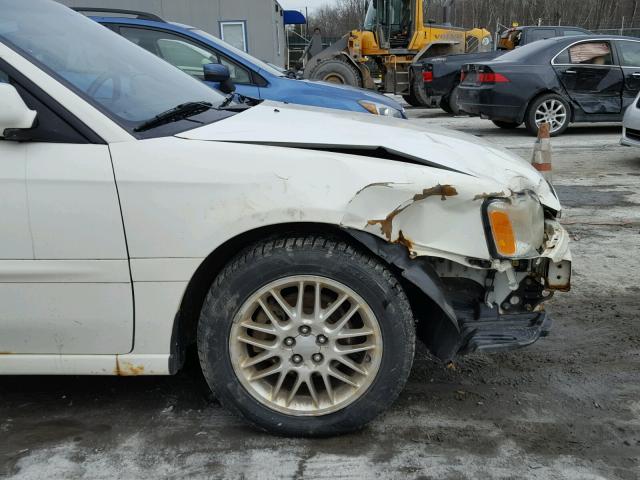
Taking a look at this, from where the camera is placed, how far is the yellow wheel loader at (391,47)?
16625mm

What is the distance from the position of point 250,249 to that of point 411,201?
66 centimetres

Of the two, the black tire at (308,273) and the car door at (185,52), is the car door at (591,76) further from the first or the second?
the black tire at (308,273)

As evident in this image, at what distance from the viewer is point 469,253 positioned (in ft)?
7.84

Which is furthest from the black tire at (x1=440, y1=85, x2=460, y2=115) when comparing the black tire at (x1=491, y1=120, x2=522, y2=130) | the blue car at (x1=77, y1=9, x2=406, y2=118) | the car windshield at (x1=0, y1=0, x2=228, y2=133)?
the car windshield at (x1=0, y1=0, x2=228, y2=133)

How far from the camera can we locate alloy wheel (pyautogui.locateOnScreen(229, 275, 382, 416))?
2418mm

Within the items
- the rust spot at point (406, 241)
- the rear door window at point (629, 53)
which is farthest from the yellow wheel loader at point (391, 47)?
the rust spot at point (406, 241)

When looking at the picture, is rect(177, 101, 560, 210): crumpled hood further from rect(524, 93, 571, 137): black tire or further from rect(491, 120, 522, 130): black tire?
rect(491, 120, 522, 130): black tire

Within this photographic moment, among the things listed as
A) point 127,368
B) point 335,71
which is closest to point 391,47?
point 335,71

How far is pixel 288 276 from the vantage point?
2.38 m

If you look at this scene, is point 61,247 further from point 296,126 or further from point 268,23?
point 268,23

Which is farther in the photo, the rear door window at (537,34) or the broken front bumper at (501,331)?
the rear door window at (537,34)

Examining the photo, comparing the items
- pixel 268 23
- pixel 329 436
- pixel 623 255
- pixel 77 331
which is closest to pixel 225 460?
pixel 329 436

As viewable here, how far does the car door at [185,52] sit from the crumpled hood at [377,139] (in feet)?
11.3

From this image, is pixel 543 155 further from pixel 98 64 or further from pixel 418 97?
pixel 418 97
